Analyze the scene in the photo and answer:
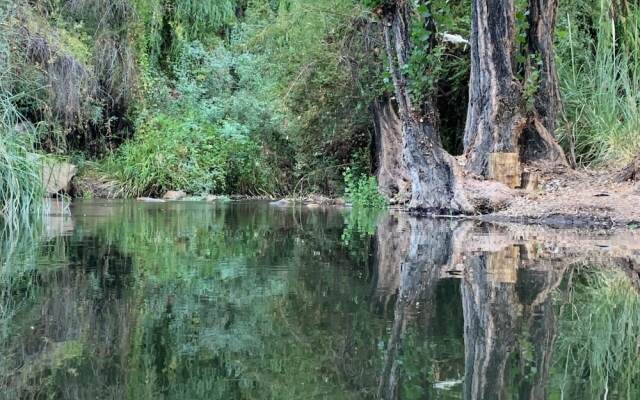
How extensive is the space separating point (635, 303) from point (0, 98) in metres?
6.40

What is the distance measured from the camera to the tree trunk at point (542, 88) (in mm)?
9117

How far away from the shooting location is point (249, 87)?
57.4 ft

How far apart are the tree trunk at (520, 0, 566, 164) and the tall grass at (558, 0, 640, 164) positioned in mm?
310

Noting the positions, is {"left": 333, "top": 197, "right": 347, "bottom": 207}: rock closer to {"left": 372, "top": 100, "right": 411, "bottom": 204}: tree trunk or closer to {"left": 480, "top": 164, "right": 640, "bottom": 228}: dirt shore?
{"left": 372, "top": 100, "right": 411, "bottom": 204}: tree trunk

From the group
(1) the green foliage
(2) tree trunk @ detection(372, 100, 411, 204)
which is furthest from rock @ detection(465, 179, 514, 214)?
(2) tree trunk @ detection(372, 100, 411, 204)

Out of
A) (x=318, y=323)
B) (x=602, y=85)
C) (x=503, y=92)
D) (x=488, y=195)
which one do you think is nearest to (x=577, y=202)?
(x=488, y=195)

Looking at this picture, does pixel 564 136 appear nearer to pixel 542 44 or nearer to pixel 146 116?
pixel 542 44

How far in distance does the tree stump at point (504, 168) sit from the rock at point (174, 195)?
22.4ft

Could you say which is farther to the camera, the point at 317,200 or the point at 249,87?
the point at 249,87

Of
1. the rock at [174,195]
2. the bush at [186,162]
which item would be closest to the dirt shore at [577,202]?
the rock at [174,195]

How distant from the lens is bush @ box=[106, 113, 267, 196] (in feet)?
47.6

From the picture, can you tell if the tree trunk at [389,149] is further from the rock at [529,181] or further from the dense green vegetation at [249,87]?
the rock at [529,181]

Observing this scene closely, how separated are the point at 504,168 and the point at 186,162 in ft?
25.6

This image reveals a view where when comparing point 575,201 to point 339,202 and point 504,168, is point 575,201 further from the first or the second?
point 339,202
